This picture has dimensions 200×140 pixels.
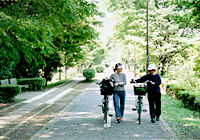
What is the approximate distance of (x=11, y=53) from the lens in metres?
6.71

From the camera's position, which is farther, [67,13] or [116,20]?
[116,20]

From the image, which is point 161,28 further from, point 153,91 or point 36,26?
point 36,26

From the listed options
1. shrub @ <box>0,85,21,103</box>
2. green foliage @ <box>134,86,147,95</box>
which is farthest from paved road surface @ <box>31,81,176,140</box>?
shrub @ <box>0,85,21,103</box>

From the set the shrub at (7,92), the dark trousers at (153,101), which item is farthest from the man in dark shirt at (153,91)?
the shrub at (7,92)

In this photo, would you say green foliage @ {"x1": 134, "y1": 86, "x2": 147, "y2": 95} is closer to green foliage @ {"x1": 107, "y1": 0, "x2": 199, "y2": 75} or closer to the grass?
the grass

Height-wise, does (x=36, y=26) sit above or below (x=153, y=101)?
above


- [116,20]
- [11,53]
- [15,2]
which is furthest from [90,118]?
[116,20]

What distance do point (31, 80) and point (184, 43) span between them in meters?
13.9

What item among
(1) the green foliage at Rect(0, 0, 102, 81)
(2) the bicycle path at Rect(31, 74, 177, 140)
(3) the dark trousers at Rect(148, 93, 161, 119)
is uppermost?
(1) the green foliage at Rect(0, 0, 102, 81)

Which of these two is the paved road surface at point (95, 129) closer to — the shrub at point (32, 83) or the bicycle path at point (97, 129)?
the bicycle path at point (97, 129)

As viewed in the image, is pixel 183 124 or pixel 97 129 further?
pixel 183 124

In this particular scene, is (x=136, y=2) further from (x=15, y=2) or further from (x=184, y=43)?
(x=15, y=2)

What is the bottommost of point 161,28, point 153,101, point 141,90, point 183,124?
point 183,124

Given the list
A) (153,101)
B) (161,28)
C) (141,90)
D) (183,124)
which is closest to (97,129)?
(141,90)
